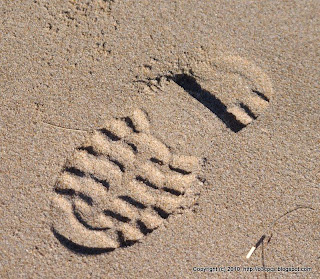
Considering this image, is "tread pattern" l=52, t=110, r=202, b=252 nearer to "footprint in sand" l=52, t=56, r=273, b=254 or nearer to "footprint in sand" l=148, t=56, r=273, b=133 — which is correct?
"footprint in sand" l=52, t=56, r=273, b=254

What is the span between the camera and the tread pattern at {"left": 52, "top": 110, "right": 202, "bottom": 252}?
1.94 metres

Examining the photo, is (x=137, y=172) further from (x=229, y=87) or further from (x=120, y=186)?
(x=229, y=87)

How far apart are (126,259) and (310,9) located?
147 cm

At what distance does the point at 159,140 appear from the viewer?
1967 mm

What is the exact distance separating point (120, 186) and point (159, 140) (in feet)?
0.95

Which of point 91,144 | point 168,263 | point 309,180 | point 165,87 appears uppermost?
point 165,87

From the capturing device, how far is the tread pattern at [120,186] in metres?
1.94

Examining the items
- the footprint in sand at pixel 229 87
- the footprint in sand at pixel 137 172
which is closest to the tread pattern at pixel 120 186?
the footprint in sand at pixel 137 172

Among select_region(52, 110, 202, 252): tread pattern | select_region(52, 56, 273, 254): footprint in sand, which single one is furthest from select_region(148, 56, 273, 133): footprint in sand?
select_region(52, 110, 202, 252): tread pattern

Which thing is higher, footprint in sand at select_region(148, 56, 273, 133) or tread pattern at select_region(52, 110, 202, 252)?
footprint in sand at select_region(148, 56, 273, 133)

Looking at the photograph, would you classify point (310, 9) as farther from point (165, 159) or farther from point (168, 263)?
point (168, 263)

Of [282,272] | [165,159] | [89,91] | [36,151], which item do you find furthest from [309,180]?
[36,151]

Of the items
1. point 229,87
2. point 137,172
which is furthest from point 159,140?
point 229,87

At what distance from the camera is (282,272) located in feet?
6.35
